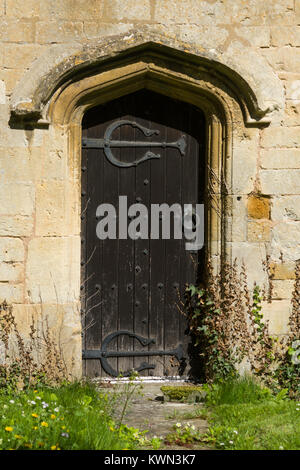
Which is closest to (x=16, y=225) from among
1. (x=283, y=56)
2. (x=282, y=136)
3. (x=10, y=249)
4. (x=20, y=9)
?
(x=10, y=249)

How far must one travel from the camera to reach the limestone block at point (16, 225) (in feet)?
16.6

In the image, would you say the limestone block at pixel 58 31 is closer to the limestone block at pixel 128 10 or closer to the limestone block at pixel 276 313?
the limestone block at pixel 128 10

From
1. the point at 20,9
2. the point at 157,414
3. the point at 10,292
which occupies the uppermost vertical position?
the point at 20,9

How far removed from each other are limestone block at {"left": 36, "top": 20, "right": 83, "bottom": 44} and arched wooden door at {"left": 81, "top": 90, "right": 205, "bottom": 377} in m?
0.67

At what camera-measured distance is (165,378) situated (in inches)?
219

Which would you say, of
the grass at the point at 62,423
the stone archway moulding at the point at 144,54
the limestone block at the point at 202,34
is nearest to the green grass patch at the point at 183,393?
the grass at the point at 62,423

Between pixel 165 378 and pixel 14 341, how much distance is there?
1394mm

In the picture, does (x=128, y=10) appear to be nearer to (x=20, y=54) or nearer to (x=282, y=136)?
(x=20, y=54)

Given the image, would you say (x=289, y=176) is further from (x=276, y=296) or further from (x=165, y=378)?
(x=165, y=378)

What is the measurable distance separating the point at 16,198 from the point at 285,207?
222 cm

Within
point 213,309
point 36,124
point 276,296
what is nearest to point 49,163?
point 36,124

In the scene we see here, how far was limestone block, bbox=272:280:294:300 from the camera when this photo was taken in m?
5.23

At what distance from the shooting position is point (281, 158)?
5.19m

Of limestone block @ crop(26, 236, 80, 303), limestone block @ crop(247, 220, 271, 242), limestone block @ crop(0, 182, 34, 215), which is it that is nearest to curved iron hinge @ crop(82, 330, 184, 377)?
limestone block @ crop(26, 236, 80, 303)
